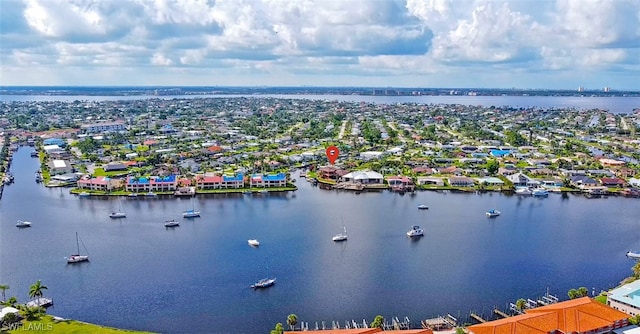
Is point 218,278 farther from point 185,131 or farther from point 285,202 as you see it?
point 185,131

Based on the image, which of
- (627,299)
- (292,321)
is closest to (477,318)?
(627,299)

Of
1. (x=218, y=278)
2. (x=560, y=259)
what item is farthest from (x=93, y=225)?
(x=560, y=259)

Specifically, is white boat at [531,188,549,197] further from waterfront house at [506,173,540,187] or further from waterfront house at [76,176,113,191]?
waterfront house at [76,176,113,191]

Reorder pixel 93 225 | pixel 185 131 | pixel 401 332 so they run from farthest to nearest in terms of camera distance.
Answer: pixel 185 131
pixel 93 225
pixel 401 332

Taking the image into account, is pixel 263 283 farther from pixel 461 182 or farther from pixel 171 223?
pixel 461 182

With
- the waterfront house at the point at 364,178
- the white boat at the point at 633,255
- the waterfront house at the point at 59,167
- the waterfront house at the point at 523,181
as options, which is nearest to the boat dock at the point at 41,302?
the waterfront house at the point at 364,178
